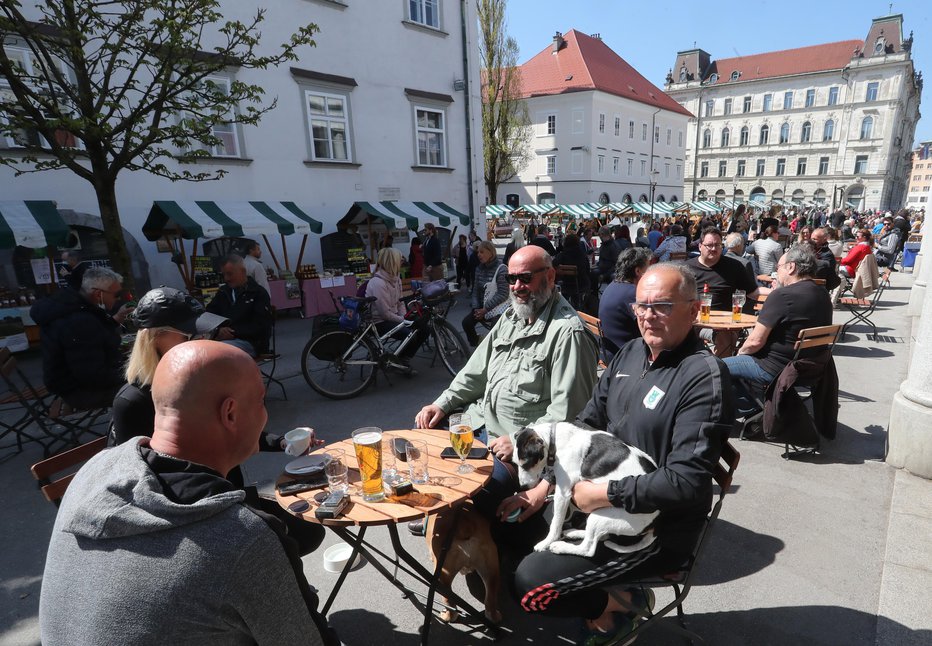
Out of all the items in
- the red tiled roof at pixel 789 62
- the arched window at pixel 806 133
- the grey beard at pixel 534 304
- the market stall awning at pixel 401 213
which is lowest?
the grey beard at pixel 534 304

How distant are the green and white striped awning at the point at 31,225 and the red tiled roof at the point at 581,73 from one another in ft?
115

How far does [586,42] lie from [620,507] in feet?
158

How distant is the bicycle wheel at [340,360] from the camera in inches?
220

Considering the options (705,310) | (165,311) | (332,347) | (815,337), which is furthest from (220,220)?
(815,337)

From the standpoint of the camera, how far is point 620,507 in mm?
1879

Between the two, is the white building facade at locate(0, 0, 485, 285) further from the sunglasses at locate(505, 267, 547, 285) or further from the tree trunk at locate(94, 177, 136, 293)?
the sunglasses at locate(505, 267, 547, 285)

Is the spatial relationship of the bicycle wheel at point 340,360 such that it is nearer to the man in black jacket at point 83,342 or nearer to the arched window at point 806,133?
the man in black jacket at point 83,342

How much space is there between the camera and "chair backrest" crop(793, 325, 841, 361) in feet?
12.5

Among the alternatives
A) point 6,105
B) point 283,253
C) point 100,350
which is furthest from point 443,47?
point 100,350

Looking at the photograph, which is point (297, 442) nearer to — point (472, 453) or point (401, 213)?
point (472, 453)

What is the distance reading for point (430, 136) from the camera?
14.3 metres

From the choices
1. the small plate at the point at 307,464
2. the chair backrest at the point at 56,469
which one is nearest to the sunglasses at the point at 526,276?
the small plate at the point at 307,464

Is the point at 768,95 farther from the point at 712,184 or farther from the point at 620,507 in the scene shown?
the point at 620,507

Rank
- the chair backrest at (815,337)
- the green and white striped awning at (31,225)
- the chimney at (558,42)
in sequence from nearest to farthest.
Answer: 1. the chair backrest at (815,337)
2. the green and white striped awning at (31,225)
3. the chimney at (558,42)
